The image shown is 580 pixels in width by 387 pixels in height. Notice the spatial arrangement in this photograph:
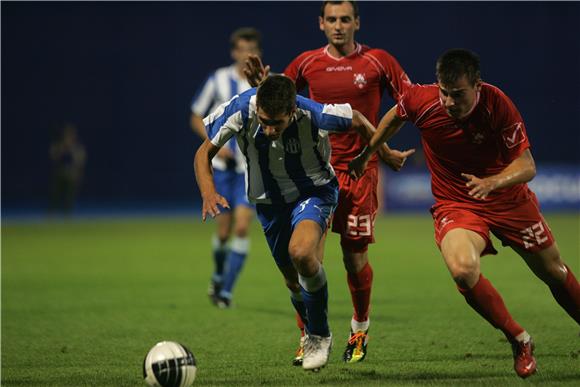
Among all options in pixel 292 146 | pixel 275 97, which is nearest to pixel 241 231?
pixel 292 146

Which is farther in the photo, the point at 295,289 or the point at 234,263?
the point at 234,263

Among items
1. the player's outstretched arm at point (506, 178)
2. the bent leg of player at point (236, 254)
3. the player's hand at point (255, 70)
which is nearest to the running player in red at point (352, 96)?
the player's hand at point (255, 70)

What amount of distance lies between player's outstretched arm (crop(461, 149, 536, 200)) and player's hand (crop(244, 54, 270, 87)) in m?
1.56

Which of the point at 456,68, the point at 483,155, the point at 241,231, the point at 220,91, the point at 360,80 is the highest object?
the point at 456,68

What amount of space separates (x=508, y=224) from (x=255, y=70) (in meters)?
1.83

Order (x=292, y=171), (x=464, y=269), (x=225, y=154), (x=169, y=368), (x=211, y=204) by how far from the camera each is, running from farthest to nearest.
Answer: (x=225, y=154)
(x=292, y=171)
(x=211, y=204)
(x=464, y=269)
(x=169, y=368)

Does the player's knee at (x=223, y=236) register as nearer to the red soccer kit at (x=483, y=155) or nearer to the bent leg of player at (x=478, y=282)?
the red soccer kit at (x=483, y=155)

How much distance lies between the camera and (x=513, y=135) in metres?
5.46

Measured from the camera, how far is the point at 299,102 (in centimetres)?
584

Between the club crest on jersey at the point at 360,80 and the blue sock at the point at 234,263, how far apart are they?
3.13m

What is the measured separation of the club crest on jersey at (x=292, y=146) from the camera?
5957 millimetres

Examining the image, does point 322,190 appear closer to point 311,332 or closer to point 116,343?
point 311,332

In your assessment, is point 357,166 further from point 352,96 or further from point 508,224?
point 508,224

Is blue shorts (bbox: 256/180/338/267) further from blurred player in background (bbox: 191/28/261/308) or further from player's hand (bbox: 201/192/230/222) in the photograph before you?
blurred player in background (bbox: 191/28/261/308)
